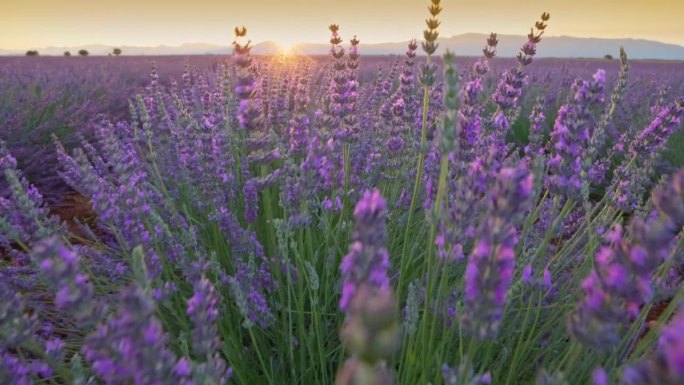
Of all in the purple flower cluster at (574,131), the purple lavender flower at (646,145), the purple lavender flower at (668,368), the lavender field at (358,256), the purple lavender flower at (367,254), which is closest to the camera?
the purple lavender flower at (668,368)

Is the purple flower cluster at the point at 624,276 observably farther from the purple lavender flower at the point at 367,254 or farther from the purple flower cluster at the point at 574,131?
the purple flower cluster at the point at 574,131

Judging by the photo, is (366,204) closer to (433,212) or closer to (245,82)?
(433,212)

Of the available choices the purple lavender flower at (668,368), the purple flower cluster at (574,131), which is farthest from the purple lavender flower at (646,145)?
the purple lavender flower at (668,368)

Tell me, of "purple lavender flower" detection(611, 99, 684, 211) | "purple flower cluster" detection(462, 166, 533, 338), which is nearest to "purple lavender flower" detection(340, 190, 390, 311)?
"purple flower cluster" detection(462, 166, 533, 338)

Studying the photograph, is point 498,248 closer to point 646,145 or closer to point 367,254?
point 367,254

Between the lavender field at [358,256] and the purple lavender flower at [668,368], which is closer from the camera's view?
the purple lavender flower at [668,368]

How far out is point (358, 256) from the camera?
613mm

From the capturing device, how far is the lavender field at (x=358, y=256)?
71 centimetres

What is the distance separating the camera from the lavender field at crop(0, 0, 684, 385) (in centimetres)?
→ 71

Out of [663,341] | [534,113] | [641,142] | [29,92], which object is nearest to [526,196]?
[663,341]

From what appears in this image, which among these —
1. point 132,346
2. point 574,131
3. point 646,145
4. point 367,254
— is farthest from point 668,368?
point 646,145

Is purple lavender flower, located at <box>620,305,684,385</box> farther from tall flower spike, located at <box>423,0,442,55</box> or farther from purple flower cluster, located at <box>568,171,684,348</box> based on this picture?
tall flower spike, located at <box>423,0,442,55</box>

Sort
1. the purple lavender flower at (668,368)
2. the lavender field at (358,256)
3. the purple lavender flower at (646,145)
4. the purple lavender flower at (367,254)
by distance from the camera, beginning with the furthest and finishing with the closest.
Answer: the purple lavender flower at (646,145) → the lavender field at (358,256) → the purple lavender flower at (367,254) → the purple lavender flower at (668,368)

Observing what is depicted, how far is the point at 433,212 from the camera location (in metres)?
1.22
